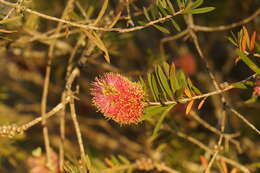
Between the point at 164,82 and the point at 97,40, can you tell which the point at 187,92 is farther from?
the point at 97,40

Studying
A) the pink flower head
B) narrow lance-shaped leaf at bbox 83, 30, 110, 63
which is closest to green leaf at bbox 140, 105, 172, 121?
the pink flower head

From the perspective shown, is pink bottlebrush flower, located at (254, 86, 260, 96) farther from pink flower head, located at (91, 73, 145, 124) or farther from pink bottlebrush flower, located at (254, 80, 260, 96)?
pink flower head, located at (91, 73, 145, 124)

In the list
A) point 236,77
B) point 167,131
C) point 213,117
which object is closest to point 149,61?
point 167,131

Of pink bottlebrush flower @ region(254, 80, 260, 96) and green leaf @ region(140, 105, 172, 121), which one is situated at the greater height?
pink bottlebrush flower @ region(254, 80, 260, 96)

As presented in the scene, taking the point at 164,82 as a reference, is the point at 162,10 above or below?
above

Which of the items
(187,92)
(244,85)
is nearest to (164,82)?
(187,92)

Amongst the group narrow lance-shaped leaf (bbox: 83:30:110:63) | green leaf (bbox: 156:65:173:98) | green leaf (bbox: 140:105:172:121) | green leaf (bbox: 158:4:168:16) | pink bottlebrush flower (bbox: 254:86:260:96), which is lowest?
green leaf (bbox: 140:105:172:121)

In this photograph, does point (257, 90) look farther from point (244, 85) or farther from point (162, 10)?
point (162, 10)

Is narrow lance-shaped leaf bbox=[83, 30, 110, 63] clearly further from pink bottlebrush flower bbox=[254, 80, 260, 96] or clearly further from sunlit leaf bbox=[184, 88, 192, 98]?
pink bottlebrush flower bbox=[254, 80, 260, 96]
